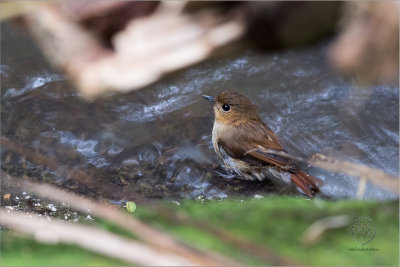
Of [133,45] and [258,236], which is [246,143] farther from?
[258,236]

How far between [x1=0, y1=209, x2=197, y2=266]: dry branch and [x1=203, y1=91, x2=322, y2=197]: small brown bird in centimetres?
247

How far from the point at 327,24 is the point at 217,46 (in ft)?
5.48

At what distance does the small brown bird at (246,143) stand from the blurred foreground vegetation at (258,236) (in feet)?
5.97

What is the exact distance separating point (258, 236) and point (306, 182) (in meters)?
2.09

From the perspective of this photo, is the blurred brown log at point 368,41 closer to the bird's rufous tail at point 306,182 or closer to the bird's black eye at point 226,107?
the bird's black eye at point 226,107

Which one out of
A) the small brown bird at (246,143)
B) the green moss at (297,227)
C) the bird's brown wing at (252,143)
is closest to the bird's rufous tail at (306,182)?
the small brown bird at (246,143)

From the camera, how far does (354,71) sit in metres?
6.63

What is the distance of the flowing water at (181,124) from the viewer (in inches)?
180

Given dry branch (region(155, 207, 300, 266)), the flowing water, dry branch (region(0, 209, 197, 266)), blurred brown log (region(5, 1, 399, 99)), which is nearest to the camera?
dry branch (region(0, 209, 197, 266))

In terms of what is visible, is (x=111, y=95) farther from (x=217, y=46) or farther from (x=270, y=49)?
(x=270, y=49)

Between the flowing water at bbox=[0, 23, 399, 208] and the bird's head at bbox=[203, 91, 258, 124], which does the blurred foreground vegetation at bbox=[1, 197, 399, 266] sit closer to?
the flowing water at bbox=[0, 23, 399, 208]

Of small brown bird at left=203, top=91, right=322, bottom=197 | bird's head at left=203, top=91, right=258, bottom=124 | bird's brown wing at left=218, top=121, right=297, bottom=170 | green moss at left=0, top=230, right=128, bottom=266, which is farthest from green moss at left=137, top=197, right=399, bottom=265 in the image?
bird's head at left=203, top=91, right=258, bottom=124

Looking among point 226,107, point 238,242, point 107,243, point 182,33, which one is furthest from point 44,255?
point 182,33

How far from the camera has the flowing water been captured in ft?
15.0
